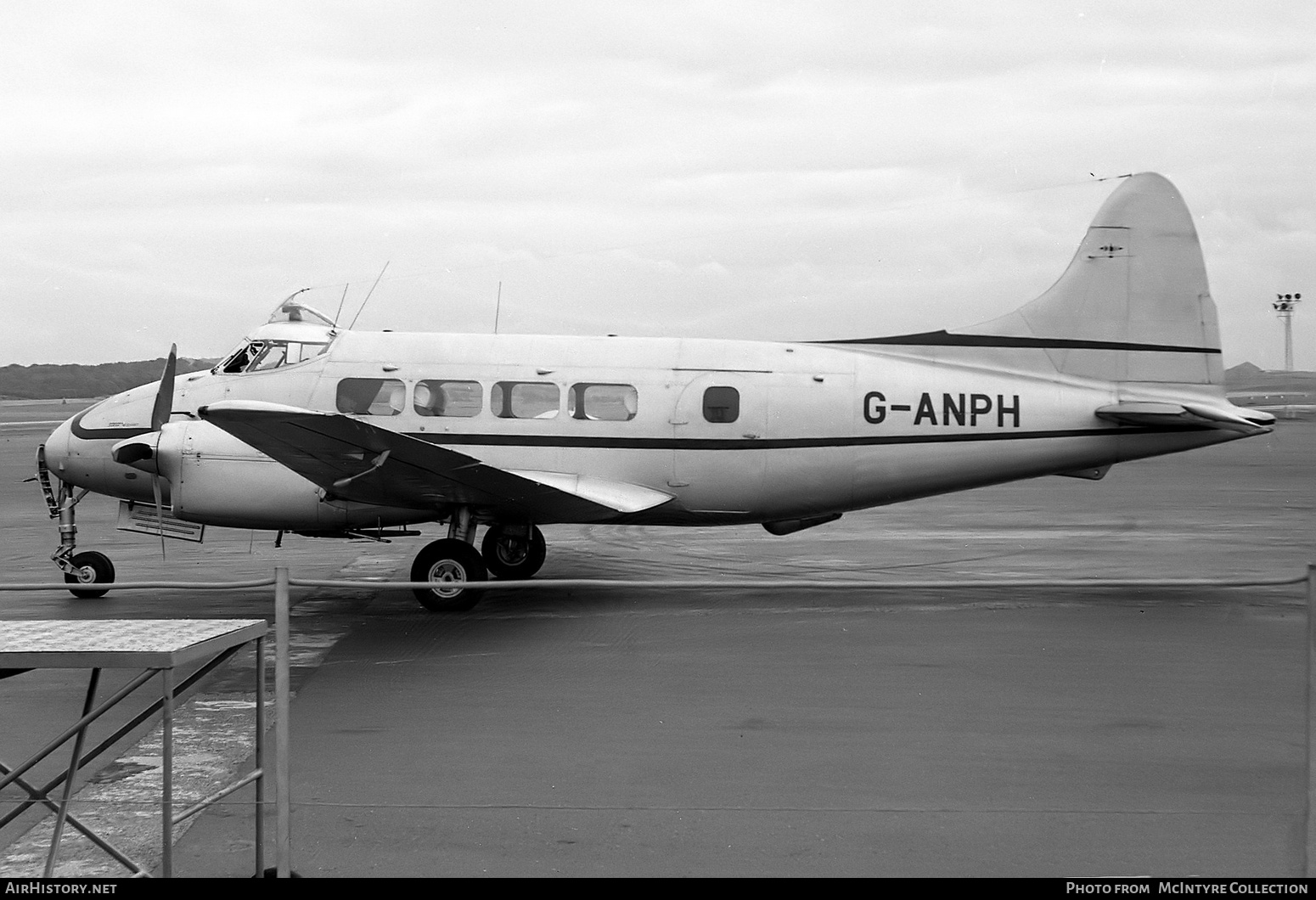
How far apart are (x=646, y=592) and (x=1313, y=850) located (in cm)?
983

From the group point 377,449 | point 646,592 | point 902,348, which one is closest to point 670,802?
point 377,449

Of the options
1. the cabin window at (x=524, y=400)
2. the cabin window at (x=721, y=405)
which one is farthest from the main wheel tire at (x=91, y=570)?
the cabin window at (x=721, y=405)

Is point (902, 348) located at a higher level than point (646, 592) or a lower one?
higher

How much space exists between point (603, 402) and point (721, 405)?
1381mm

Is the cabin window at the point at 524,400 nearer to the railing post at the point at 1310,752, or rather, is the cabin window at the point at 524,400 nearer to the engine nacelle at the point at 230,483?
the engine nacelle at the point at 230,483

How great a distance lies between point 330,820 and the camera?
6312mm

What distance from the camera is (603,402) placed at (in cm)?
1438

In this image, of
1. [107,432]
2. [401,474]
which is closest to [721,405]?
[401,474]

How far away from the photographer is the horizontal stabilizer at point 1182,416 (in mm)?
13938

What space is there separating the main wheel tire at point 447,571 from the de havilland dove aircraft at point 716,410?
41cm

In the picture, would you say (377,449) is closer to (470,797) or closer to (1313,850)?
(470,797)

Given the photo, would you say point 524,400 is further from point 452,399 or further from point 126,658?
point 126,658

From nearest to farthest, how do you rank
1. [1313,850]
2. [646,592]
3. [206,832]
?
[1313,850]
[206,832]
[646,592]

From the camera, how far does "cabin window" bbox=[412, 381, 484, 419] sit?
14359 millimetres
